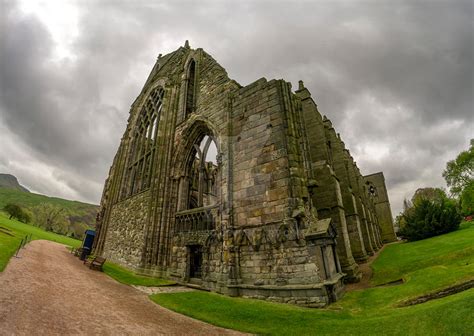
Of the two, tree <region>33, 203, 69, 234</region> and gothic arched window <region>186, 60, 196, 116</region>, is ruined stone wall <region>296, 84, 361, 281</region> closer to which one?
gothic arched window <region>186, 60, 196, 116</region>

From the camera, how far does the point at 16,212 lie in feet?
145

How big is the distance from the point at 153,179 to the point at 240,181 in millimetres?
7105

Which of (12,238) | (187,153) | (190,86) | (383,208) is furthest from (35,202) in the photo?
Answer: (383,208)

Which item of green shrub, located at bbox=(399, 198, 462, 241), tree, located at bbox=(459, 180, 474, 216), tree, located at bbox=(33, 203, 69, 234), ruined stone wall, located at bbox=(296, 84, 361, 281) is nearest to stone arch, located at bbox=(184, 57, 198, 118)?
ruined stone wall, located at bbox=(296, 84, 361, 281)

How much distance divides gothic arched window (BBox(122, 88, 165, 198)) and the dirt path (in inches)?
366

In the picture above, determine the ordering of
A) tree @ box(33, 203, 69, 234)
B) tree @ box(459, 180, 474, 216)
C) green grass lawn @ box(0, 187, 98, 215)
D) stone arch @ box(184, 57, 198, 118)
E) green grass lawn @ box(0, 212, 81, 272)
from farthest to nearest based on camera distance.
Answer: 1. green grass lawn @ box(0, 187, 98, 215)
2. tree @ box(33, 203, 69, 234)
3. tree @ box(459, 180, 474, 216)
4. stone arch @ box(184, 57, 198, 118)
5. green grass lawn @ box(0, 212, 81, 272)

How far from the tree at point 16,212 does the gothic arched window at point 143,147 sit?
1640 inches

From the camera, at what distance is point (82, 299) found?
607cm

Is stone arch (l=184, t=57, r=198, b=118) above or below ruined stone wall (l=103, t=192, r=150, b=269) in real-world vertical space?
above

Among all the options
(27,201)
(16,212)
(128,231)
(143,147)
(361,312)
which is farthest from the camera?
(27,201)

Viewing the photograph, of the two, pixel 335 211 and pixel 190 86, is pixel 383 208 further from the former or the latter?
pixel 190 86

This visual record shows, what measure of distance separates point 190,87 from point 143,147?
704cm

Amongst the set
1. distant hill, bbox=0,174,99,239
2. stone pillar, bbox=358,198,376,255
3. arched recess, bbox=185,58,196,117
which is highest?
distant hill, bbox=0,174,99,239

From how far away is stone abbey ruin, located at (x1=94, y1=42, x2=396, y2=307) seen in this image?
7656mm
